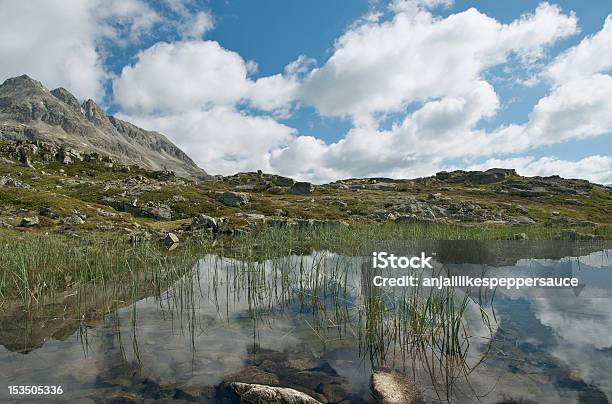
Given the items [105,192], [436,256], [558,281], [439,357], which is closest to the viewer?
[439,357]

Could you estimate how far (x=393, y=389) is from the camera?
7.62 metres

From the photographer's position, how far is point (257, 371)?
8.66m

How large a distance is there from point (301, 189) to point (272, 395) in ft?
260

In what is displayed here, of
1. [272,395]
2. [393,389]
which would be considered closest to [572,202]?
[393,389]

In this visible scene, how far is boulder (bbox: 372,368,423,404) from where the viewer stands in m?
7.30

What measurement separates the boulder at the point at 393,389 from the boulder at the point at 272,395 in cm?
127

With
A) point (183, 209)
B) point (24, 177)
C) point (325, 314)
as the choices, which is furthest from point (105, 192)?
point (325, 314)

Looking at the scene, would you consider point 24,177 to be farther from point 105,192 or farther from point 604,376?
point 604,376

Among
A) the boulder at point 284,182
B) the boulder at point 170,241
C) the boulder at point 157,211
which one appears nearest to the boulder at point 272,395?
the boulder at point 170,241

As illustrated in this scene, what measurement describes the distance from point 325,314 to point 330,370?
A: 3701 millimetres

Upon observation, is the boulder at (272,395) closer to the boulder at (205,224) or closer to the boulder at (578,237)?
the boulder at (205,224)

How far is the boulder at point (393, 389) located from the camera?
7.30 meters

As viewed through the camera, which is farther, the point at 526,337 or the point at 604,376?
the point at 526,337

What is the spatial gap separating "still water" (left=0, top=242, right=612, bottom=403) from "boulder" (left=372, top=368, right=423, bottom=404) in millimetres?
209
